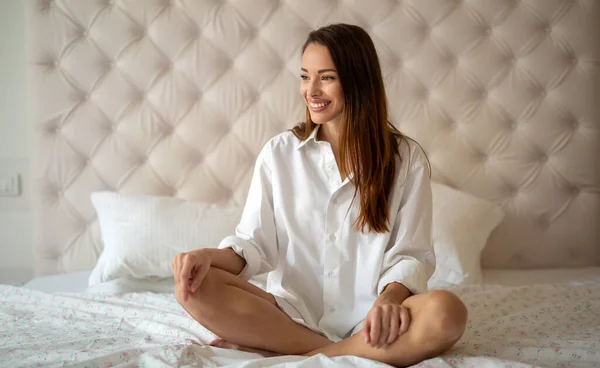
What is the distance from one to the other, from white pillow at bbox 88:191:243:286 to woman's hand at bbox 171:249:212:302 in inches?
27.4

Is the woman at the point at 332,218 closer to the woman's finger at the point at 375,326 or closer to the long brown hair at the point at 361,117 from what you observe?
the long brown hair at the point at 361,117

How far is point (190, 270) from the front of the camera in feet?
3.91

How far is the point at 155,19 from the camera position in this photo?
2162 mm

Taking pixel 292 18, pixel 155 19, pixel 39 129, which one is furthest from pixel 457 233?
pixel 39 129

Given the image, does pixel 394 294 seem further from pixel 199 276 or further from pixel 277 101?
pixel 277 101

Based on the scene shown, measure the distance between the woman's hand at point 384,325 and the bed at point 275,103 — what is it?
110cm

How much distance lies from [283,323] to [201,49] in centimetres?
122

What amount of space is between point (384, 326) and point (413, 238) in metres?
0.32

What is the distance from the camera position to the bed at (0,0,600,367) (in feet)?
7.07

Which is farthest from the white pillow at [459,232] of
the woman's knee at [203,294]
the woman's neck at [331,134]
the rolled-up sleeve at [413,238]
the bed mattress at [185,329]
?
the woman's knee at [203,294]

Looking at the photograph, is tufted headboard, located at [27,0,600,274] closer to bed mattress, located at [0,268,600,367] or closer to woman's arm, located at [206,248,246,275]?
bed mattress, located at [0,268,600,367]

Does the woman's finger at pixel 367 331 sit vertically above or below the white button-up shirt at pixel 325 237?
below

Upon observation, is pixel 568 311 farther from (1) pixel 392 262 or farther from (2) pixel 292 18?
(2) pixel 292 18

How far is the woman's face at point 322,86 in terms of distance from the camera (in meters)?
1.43
